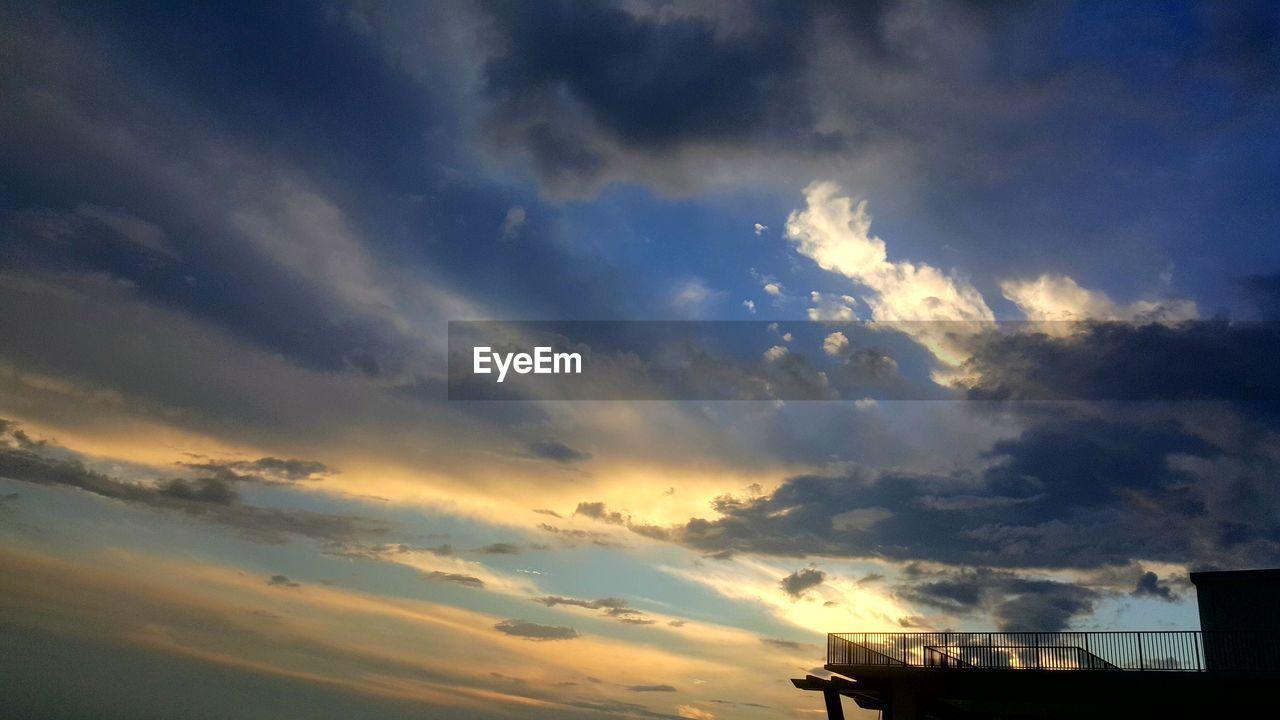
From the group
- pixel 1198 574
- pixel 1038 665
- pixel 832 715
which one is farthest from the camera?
Result: pixel 832 715

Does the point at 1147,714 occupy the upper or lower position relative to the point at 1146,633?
lower

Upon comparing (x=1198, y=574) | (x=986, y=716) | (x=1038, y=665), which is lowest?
(x=986, y=716)

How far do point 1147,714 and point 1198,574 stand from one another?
6.62 metres

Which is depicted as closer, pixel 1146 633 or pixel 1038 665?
pixel 1146 633

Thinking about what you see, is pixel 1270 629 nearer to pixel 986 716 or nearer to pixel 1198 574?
pixel 1198 574

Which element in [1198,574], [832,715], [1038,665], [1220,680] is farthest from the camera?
[832,715]

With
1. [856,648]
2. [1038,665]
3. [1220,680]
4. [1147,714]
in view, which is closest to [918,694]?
[856,648]

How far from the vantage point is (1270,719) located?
34344 millimetres

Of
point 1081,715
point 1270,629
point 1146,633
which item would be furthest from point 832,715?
point 1270,629

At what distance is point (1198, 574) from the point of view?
40.0 meters

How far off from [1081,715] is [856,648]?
11432mm

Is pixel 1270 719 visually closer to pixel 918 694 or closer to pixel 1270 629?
pixel 1270 629

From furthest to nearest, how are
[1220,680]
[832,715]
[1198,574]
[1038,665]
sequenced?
[832,715]
[1198,574]
[1038,665]
[1220,680]

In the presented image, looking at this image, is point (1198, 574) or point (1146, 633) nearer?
point (1146, 633)
